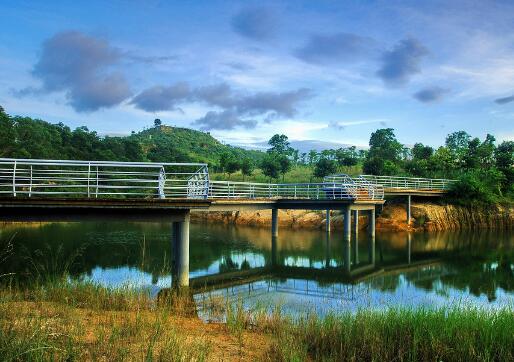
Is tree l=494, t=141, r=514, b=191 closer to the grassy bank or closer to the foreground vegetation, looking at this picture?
the foreground vegetation

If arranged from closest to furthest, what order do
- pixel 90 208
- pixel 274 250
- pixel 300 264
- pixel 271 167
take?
pixel 90 208 < pixel 300 264 < pixel 274 250 < pixel 271 167

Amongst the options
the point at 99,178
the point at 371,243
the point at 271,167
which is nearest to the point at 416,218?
the point at 371,243

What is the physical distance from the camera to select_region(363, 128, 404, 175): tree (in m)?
58.2

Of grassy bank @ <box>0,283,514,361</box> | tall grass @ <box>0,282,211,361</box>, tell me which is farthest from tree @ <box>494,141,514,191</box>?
tall grass @ <box>0,282,211,361</box>

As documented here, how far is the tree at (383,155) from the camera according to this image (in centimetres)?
5822

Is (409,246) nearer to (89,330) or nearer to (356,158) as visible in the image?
(89,330)

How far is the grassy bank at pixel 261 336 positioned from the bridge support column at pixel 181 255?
227 inches

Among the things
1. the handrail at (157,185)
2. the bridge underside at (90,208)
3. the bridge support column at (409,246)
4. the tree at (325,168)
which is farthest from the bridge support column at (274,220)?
the tree at (325,168)

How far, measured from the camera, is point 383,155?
77.4 m

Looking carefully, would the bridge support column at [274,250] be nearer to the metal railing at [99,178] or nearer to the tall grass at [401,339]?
the metal railing at [99,178]

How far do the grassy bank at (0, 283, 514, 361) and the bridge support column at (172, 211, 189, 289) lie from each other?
18.9ft

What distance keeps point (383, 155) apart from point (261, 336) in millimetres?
71256

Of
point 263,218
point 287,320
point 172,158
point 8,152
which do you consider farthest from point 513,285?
point 172,158

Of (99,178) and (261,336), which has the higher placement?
(99,178)
